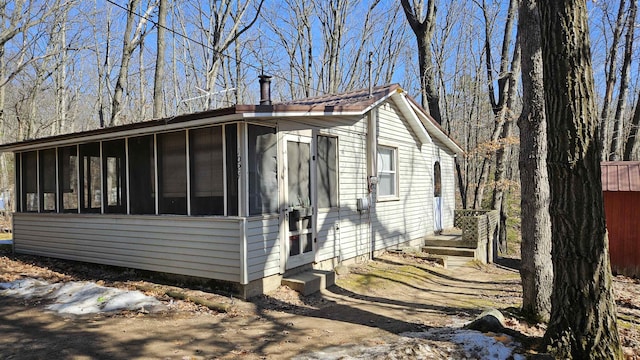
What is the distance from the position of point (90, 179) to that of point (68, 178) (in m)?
0.86

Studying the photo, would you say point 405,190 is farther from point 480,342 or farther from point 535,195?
point 480,342

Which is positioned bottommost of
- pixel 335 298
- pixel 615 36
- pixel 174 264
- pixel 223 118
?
pixel 335 298

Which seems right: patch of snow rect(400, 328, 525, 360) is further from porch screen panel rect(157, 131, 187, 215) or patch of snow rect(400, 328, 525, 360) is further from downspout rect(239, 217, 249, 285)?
porch screen panel rect(157, 131, 187, 215)

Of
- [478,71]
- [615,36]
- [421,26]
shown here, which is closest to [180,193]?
[421,26]

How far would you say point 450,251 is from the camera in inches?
458

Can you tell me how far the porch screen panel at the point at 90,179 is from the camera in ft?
28.3

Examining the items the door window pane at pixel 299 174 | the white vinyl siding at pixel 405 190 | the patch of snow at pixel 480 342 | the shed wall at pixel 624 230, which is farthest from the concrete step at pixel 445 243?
the patch of snow at pixel 480 342

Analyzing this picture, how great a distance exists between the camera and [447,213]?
48.3ft

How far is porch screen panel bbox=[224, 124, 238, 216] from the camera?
21.8 ft

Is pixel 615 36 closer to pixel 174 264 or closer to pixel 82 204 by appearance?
pixel 174 264

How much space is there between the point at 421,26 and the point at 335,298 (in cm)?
1260

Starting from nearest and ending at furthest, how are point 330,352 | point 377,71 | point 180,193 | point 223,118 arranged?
point 330,352, point 223,118, point 180,193, point 377,71

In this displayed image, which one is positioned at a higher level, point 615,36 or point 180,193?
point 615,36

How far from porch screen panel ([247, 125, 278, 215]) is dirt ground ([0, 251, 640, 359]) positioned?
1475 mm
